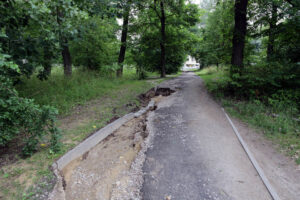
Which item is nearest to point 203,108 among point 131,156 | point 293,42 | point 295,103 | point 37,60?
point 295,103

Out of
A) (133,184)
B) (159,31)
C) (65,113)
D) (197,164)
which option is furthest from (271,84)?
(159,31)

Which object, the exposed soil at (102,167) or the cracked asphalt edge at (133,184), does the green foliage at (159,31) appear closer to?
the exposed soil at (102,167)

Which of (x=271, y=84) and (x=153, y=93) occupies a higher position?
(x=271, y=84)

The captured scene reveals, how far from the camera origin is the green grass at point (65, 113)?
2.71m

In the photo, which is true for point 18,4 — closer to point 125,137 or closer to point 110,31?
point 125,137

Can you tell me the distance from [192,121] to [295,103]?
3.60 m

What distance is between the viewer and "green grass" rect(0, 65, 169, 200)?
271 centimetres

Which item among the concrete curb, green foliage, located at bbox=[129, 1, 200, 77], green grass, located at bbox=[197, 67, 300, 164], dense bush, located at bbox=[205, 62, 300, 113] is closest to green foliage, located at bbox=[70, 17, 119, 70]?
green foliage, located at bbox=[129, 1, 200, 77]

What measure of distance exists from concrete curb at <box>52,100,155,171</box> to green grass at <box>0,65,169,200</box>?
135mm

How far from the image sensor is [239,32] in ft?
24.5

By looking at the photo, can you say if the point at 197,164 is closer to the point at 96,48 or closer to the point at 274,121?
the point at 274,121

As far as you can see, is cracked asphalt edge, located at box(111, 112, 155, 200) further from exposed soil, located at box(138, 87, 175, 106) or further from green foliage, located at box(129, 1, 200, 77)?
green foliage, located at box(129, 1, 200, 77)

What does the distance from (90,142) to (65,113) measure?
228 centimetres

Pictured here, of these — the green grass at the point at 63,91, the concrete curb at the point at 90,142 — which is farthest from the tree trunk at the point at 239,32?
the green grass at the point at 63,91
